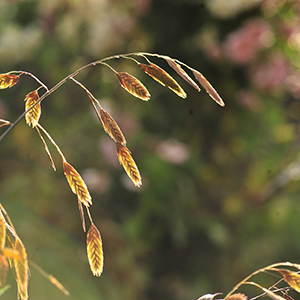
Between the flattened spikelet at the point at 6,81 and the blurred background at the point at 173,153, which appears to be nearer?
the flattened spikelet at the point at 6,81

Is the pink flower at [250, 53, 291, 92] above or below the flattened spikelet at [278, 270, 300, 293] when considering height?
below

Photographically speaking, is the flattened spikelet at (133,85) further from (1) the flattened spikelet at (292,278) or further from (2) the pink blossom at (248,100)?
(2) the pink blossom at (248,100)

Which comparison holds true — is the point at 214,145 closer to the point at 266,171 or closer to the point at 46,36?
the point at 266,171

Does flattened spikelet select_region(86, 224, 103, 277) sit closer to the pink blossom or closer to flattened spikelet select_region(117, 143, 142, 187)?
flattened spikelet select_region(117, 143, 142, 187)

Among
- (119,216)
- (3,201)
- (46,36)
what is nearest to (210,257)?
(119,216)

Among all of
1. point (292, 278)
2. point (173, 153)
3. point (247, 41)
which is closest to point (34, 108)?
point (292, 278)

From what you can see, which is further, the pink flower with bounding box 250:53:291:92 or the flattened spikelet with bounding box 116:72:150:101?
the pink flower with bounding box 250:53:291:92

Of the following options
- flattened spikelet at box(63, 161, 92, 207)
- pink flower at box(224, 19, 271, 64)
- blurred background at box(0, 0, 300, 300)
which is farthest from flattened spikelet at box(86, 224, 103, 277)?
pink flower at box(224, 19, 271, 64)

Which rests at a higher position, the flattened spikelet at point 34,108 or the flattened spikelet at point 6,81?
the flattened spikelet at point 6,81

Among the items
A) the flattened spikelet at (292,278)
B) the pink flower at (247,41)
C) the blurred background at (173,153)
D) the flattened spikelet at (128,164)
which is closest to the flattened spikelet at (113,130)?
the flattened spikelet at (128,164)
